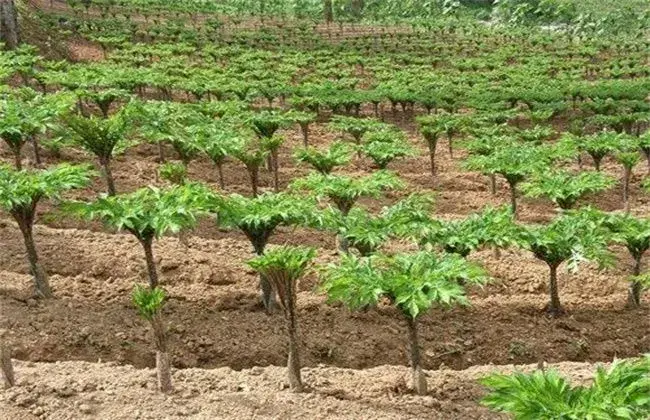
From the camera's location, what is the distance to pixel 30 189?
26.3ft

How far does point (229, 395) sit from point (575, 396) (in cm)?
332

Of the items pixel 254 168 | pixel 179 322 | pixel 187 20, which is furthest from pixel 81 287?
pixel 187 20

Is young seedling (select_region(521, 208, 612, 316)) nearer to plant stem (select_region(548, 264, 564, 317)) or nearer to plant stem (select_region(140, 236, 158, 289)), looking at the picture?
plant stem (select_region(548, 264, 564, 317))

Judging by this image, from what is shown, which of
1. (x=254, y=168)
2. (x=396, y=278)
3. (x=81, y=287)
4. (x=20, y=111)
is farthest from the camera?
(x=254, y=168)

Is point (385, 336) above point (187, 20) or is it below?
below

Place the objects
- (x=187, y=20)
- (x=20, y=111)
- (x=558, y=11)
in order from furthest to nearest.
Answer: (x=558, y=11)
(x=187, y=20)
(x=20, y=111)

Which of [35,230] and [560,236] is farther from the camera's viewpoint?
[35,230]

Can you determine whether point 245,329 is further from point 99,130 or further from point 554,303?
point 554,303

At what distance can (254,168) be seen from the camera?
39.8ft

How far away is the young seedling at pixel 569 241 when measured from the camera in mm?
8852

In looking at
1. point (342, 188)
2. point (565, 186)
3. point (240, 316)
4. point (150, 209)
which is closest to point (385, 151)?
point (565, 186)

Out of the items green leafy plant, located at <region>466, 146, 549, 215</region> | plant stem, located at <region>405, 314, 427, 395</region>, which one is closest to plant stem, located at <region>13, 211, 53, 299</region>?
plant stem, located at <region>405, 314, 427, 395</region>

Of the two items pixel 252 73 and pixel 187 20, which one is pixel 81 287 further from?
pixel 187 20

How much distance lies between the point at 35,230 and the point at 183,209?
4.67 meters
